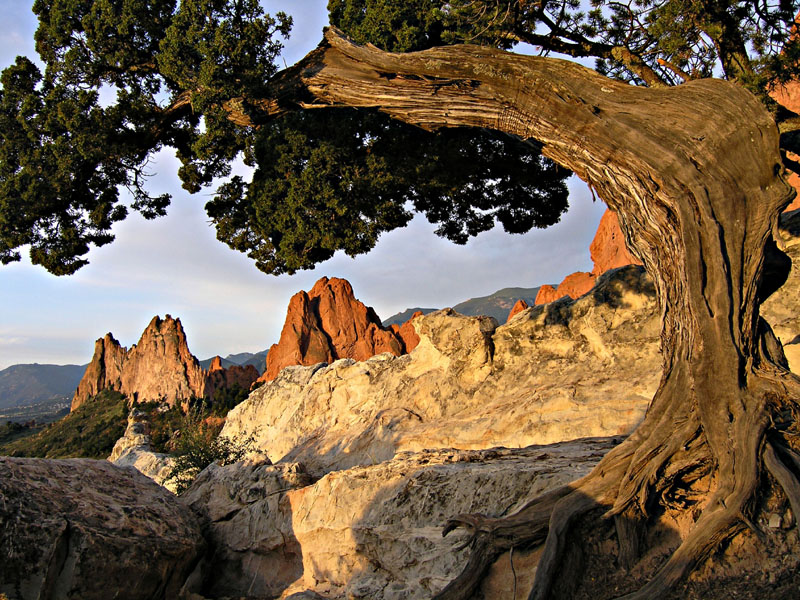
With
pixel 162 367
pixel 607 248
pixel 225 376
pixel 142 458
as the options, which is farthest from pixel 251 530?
pixel 162 367

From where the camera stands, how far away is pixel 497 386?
38.5 ft

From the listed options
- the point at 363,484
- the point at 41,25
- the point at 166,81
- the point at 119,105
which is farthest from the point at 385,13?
the point at 363,484

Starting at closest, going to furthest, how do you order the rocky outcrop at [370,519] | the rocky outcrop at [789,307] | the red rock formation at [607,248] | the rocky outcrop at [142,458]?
1. the rocky outcrop at [370,519]
2. the rocky outcrop at [789,307]
3. the rocky outcrop at [142,458]
4. the red rock formation at [607,248]

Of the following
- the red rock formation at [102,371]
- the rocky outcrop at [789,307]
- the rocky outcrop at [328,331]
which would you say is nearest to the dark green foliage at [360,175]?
the rocky outcrop at [789,307]

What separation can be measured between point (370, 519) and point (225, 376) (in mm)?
110188

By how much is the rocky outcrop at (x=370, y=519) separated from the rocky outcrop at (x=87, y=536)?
0.95 m

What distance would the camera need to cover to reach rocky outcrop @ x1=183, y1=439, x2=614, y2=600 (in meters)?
6.41

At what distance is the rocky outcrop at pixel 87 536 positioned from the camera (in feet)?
22.5

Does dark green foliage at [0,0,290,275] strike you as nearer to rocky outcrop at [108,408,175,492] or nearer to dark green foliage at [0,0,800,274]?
dark green foliage at [0,0,800,274]

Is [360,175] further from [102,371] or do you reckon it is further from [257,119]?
[102,371]

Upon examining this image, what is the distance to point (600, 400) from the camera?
9.90 m

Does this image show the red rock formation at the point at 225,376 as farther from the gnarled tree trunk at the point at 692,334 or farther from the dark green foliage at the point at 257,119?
the gnarled tree trunk at the point at 692,334

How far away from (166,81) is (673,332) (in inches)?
450

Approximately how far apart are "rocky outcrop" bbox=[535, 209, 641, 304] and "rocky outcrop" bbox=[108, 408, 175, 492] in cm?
5149
